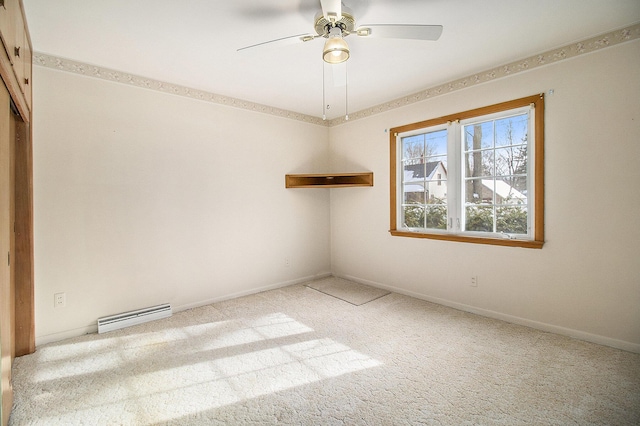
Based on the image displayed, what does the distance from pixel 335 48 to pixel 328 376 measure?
7.27 ft

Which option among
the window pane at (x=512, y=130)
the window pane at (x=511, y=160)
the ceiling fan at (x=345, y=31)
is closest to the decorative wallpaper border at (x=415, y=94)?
the window pane at (x=512, y=130)

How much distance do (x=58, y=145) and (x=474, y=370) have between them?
385 cm

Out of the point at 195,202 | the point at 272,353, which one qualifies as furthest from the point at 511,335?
the point at 195,202

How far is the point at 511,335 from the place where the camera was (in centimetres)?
267

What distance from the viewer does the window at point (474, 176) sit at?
2.85 metres

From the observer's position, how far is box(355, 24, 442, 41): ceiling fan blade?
6.21ft

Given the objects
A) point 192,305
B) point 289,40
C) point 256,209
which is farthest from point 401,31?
point 192,305

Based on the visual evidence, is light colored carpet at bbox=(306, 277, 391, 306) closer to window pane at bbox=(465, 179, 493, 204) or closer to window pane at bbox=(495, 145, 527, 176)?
window pane at bbox=(465, 179, 493, 204)

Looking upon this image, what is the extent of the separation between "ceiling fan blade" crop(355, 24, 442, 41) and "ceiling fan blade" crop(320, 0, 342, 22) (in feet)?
0.77

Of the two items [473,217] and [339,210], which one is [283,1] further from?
[339,210]

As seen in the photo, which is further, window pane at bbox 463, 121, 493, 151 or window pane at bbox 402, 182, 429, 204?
window pane at bbox 402, 182, 429, 204

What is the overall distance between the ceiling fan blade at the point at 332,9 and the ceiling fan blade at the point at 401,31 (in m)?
0.23

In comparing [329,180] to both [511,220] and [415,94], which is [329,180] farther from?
[511,220]

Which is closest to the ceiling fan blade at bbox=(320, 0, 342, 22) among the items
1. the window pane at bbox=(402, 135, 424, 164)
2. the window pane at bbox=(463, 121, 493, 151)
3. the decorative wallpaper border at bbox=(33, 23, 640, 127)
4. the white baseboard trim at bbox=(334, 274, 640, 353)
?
the decorative wallpaper border at bbox=(33, 23, 640, 127)
